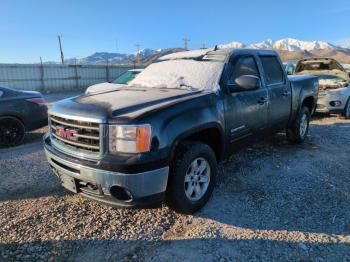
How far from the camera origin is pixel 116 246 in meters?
3.00

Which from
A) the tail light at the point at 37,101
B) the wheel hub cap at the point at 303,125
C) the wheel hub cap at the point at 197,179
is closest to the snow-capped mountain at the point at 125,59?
the tail light at the point at 37,101

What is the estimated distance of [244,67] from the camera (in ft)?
14.7

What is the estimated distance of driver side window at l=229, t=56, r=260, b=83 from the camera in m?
4.24

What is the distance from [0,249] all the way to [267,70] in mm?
4312

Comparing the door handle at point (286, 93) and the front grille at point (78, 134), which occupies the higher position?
the door handle at point (286, 93)

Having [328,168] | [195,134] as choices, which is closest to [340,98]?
[328,168]

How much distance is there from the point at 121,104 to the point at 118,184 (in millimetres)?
873

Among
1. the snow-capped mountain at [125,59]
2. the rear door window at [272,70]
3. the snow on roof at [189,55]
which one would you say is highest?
the snow on roof at [189,55]

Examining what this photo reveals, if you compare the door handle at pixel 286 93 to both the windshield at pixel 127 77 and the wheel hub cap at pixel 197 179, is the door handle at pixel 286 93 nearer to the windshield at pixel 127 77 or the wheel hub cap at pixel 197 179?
the wheel hub cap at pixel 197 179

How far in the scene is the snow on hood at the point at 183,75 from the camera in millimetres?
4008

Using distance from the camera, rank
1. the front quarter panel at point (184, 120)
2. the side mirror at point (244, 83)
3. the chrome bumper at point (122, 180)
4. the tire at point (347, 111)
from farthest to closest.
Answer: the tire at point (347, 111) < the side mirror at point (244, 83) < the front quarter panel at point (184, 120) < the chrome bumper at point (122, 180)

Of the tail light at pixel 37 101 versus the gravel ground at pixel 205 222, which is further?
the tail light at pixel 37 101

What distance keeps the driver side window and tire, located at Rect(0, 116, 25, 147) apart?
4812 millimetres

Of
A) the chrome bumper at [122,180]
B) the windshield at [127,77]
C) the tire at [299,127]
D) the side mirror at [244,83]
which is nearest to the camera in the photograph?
the chrome bumper at [122,180]
